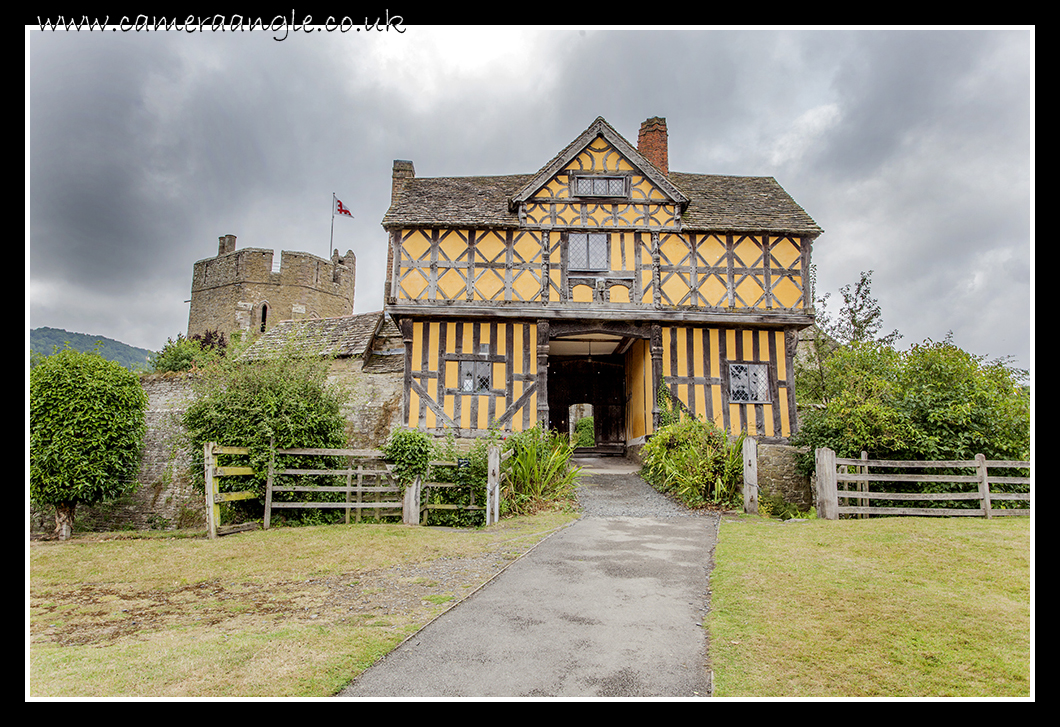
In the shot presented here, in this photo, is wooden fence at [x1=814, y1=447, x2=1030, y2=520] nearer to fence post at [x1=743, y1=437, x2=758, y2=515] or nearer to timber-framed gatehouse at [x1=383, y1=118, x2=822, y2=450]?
fence post at [x1=743, y1=437, x2=758, y2=515]

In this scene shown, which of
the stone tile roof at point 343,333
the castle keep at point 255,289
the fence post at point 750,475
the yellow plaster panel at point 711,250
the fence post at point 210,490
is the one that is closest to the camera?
the fence post at point 210,490

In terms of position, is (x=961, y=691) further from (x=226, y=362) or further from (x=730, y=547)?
(x=226, y=362)

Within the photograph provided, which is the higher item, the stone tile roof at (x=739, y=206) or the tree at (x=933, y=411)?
the stone tile roof at (x=739, y=206)

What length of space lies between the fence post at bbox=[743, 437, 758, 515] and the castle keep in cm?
2797

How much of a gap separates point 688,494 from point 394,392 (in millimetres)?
9987

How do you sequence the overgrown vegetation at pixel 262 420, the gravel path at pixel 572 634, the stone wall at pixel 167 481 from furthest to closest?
the stone wall at pixel 167 481, the overgrown vegetation at pixel 262 420, the gravel path at pixel 572 634

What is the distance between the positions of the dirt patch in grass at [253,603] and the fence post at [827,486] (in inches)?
248

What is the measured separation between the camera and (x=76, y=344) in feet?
40.4

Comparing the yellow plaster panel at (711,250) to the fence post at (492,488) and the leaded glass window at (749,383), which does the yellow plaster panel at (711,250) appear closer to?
the leaded glass window at (749,383)

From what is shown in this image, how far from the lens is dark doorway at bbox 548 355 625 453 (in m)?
21.4

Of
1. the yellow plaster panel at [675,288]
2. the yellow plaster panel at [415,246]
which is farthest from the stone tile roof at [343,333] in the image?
the yellow plaster panel at [675,288]

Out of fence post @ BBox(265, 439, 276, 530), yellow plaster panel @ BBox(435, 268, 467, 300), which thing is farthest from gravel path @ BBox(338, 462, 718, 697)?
yellow plaster panel @ BBox(435, 268, 467, 300)

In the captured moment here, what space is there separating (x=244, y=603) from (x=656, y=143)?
17.3m

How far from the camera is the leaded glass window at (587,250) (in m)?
16.3
